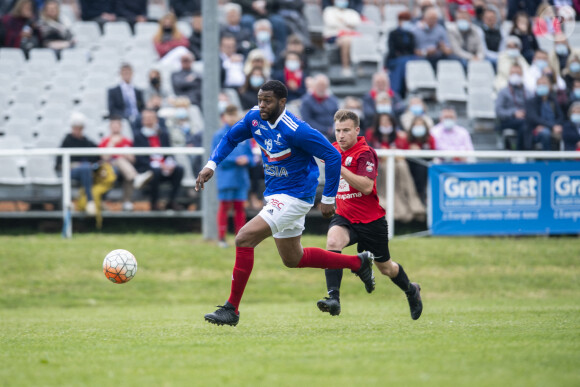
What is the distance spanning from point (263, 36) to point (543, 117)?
6911 mm

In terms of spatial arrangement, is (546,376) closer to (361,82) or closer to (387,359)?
(387,359)

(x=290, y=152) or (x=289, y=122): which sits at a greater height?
(x=289, y=122)

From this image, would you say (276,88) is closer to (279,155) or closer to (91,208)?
(279,155)

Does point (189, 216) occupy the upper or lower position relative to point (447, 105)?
lower

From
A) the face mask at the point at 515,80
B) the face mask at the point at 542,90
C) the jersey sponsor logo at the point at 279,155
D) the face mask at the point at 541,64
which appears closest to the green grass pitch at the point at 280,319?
→ the jersey sponsor logo at the point at 279,155

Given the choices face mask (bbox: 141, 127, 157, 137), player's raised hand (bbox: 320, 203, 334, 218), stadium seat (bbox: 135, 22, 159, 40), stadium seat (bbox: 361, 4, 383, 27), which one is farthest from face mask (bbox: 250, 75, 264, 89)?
player's raised hand (bbox: 320, 203, 334, 218)

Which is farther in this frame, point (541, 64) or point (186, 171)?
point (541, 64)

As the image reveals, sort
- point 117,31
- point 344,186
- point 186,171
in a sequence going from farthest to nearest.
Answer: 1. point 117,31
2. point 186,171
3. point 344,186

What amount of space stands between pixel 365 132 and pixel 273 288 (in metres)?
4.40

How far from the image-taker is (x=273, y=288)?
13.6 meters

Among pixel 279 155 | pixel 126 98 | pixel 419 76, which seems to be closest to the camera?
pixel 279 155

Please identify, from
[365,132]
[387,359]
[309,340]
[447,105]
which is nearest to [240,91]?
[365,132]

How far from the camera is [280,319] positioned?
9.76 metres

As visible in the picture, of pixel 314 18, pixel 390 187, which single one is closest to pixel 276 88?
pixel 390 187
